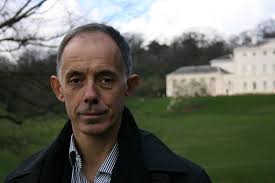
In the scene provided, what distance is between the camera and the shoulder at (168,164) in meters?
1.72

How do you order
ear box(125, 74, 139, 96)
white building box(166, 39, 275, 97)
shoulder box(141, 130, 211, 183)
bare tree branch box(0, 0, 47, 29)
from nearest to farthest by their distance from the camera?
shoulder box(141, 130, 211, 183)
ear box(125, 74, 139, 96)
bare tree branch box(0, 0, 47, 29)
white building box(166, 39, 275, 97)

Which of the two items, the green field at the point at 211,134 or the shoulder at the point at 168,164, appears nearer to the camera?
the shoulder at the point at 168,164

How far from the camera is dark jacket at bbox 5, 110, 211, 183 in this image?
1718 millimetres

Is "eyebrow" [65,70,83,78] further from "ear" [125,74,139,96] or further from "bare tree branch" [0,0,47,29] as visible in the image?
"bare tree branch" [0,0,47,29]

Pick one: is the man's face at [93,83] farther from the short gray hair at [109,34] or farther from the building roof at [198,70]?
the building roof at [198,70]

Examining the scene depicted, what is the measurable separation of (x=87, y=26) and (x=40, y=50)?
8.64m

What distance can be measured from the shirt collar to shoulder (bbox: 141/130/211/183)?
0.33ft

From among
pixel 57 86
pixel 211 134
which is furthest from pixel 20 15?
pixel 211 134

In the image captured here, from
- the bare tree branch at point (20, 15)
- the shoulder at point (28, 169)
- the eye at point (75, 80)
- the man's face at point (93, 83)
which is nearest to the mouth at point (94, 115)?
the man's face at point (93, 83)

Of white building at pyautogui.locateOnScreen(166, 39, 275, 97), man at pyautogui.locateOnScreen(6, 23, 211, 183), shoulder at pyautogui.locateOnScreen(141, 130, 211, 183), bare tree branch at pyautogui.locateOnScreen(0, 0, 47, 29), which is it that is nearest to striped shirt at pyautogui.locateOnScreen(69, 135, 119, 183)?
man at pyautogui.locateOnScreen(6, 23, 211, 183)

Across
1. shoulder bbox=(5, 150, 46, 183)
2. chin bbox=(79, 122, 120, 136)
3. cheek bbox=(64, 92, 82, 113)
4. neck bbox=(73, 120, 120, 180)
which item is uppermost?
cheek bbox=(64, 92, 82, 113)

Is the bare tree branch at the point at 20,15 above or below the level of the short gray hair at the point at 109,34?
above

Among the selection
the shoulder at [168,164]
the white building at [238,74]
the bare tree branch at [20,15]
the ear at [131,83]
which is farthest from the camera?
the white building at [238,74]

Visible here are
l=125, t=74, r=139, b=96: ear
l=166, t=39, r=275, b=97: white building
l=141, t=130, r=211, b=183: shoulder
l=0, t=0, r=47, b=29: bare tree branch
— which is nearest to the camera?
l=141, t=130, r=211, b=183: shoulder
